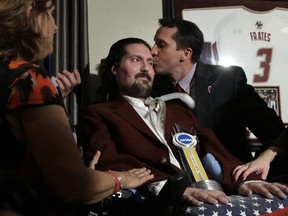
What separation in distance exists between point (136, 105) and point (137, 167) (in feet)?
0.93

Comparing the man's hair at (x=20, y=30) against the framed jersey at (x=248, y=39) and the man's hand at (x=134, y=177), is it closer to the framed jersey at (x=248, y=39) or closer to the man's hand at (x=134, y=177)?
the man's hand at (x=134, y=177)

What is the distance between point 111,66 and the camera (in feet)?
5.59

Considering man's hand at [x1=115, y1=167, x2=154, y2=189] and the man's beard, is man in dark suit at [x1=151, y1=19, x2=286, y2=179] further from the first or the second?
man's hand at [x1=115, y1=167, x2=154, y2=189]

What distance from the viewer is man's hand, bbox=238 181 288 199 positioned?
117 centimetres

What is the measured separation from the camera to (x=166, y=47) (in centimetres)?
189

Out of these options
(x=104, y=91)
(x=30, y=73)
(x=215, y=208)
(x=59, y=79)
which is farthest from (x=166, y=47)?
(x=30, y=73)

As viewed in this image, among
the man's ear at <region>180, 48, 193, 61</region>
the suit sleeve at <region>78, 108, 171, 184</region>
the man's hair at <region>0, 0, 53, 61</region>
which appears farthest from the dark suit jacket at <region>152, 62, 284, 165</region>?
the man's hair at <region>0, 0, 53, 61</region>

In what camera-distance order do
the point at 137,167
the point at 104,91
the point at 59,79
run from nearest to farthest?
the point at 137,167 < the point at 59,79 < the point at 104,91

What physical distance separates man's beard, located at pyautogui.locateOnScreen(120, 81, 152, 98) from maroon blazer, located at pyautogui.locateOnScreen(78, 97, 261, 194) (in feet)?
0.20

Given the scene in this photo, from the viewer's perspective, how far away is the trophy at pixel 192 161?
1.31m

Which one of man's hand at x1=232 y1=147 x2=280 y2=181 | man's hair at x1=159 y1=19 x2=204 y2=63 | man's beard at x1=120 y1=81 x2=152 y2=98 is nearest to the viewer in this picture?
man's hand at x1=232 y1=147 x2=280 y2=181

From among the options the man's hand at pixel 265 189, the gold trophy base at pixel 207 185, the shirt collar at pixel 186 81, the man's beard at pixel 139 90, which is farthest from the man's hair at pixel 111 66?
the man's hand at pixel 265 189

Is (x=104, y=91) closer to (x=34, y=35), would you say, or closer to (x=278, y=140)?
(x=278, y=140)

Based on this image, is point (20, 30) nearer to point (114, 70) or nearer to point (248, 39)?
point (114, 70)
